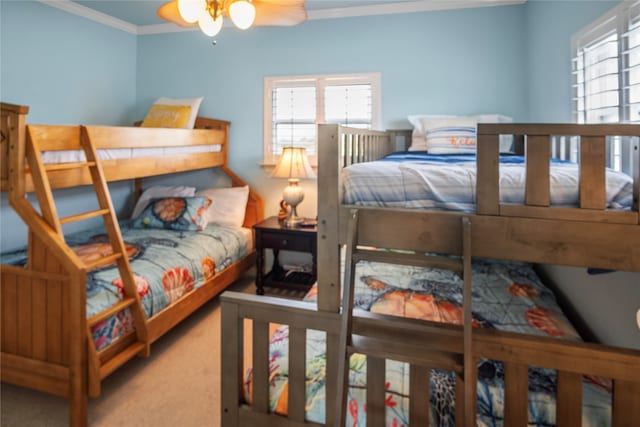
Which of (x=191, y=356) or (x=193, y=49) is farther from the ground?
(x=193, y=49)

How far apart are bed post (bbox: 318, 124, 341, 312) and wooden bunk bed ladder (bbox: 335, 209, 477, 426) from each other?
85 millimetres

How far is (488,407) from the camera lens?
3.94ft

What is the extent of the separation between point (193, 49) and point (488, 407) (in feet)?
12.7

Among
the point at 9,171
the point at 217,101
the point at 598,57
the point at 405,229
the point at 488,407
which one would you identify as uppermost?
the point at 217,101

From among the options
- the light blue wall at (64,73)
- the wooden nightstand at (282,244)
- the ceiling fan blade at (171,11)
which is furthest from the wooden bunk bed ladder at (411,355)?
the light blue wall at (64,73)

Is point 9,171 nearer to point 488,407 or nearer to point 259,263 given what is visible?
point 259,263

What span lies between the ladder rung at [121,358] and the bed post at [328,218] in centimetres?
119

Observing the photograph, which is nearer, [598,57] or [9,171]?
[9,171]

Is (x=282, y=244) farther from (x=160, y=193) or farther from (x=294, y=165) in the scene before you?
(x=160, y=193)

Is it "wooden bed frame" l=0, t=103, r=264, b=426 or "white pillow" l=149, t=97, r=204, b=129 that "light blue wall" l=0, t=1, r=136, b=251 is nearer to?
"white pillow" l=149, t=97, r=204, b=129

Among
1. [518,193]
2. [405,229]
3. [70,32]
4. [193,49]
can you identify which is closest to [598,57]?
[518,193]

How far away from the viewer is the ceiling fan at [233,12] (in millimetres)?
1688

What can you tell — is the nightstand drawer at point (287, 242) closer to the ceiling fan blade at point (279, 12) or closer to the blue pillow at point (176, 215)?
the blue pillow at point (176, 215)

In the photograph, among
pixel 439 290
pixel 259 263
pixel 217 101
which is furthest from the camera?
pixel 217 101
